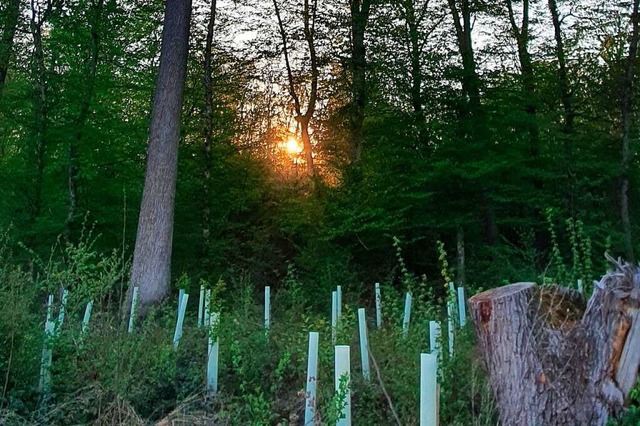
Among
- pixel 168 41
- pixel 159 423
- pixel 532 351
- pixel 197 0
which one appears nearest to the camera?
pixel 532 351

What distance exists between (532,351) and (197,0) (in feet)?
36.7

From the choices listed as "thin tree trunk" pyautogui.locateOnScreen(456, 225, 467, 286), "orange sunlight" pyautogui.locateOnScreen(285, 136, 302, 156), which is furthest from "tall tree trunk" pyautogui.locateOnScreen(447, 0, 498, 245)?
"orange sunlight" pyautogui.locateOnScreen(285, 136, 302, 156)

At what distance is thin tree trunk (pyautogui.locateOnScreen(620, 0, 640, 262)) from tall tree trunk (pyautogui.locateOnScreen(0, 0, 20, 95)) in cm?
1195

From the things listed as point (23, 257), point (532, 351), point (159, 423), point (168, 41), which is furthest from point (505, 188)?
point (23, 257)

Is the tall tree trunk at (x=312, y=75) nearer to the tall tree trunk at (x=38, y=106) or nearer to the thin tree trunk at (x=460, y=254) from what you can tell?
the thin tree trunk at (x=460, y=254)

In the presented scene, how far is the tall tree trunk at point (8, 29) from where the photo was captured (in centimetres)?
1081

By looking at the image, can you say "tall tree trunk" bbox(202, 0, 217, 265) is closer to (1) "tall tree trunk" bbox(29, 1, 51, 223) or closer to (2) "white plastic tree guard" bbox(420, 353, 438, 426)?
(1) "tall tree trunk" bbox(29, 1, 51, 223)

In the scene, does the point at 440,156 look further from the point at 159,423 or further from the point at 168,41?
the point at 159,423

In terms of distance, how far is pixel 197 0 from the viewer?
1209 centimetres

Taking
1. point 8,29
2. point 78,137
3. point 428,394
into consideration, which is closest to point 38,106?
point 78,137

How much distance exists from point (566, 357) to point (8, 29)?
39.1 feet

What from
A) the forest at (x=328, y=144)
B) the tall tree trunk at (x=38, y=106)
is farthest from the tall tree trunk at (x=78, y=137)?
the tall tree trunk at (x=38, y=106)

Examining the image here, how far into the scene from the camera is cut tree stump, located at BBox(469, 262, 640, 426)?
3.13m

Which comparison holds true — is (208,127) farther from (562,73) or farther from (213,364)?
(213,364)
